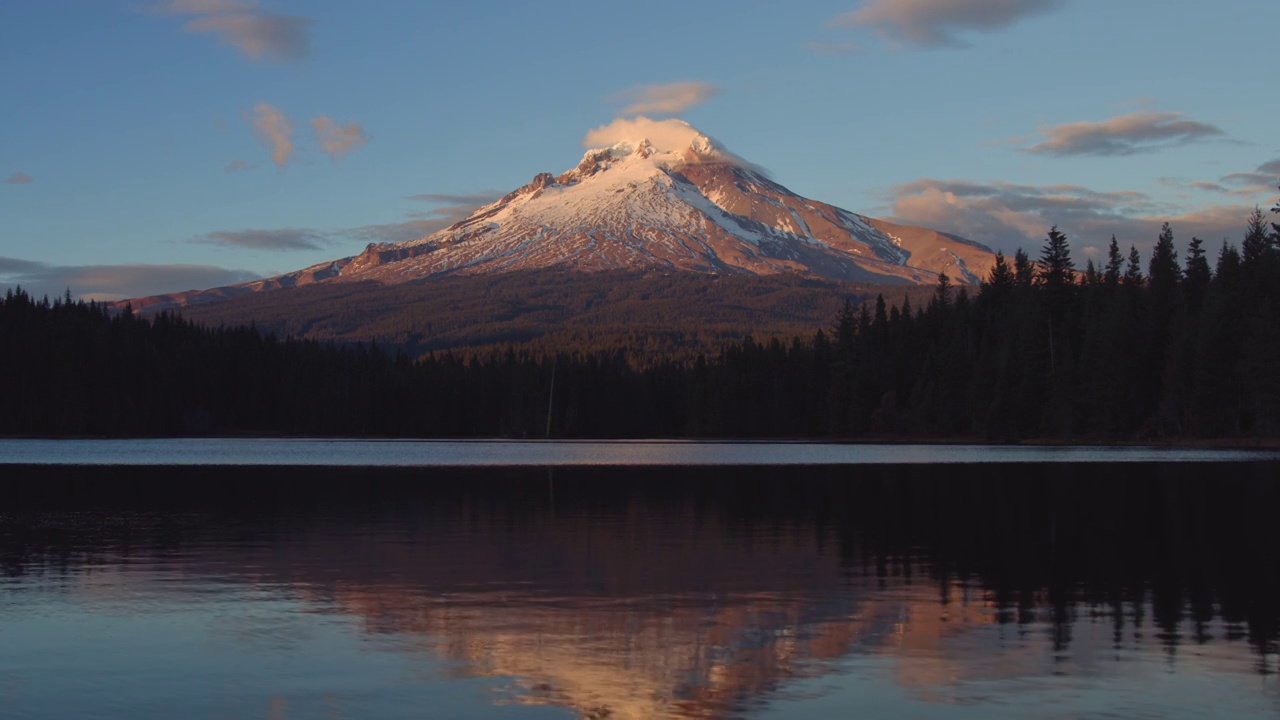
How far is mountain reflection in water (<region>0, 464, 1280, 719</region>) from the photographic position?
16.7 metres

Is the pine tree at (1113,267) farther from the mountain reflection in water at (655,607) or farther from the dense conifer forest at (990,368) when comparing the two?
the mountain reflection in water at (655,607)

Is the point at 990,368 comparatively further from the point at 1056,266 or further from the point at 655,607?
the point at 655,607

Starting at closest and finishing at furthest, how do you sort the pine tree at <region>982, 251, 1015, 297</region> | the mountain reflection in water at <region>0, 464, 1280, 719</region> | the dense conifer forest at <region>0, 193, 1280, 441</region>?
the mountain reflection in water at <region>0, 464, 1280, 719</region> < the dense conifer forest at <region>0, 193, 1280, 441</region> < the pine tree at <region>982, 251, 1015, 297</region>

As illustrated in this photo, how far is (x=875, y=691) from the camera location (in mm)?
16781

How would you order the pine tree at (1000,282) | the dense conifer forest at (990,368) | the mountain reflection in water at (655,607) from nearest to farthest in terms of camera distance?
the mountain reflection in water at (655,607), the dense conifer forest at (990,368), the pine tree at (1000,282)

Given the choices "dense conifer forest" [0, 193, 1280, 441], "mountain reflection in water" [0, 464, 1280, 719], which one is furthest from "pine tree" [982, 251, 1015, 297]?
"mountain reflection in water" [0, 464, 1280, 719]

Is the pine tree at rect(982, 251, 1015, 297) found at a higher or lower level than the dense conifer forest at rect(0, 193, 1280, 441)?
higher

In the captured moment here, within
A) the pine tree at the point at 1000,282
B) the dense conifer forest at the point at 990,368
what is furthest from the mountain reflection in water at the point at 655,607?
the pine tree at the point at 1000,282

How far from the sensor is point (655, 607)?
2347cm

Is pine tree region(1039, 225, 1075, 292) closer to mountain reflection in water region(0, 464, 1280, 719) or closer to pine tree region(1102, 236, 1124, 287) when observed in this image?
pine tree region(1102, 236, 1124, 287)

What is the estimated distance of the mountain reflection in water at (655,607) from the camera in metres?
16.7

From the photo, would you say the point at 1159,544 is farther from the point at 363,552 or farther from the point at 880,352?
the point at 880,352

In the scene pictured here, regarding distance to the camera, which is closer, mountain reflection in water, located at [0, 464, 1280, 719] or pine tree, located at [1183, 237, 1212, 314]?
mountain reflection in water, located at [0, 464, 1280, 719]

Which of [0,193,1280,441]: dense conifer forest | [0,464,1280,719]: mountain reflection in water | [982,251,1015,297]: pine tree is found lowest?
[0,464,1280,719]: mountain reflection in water
